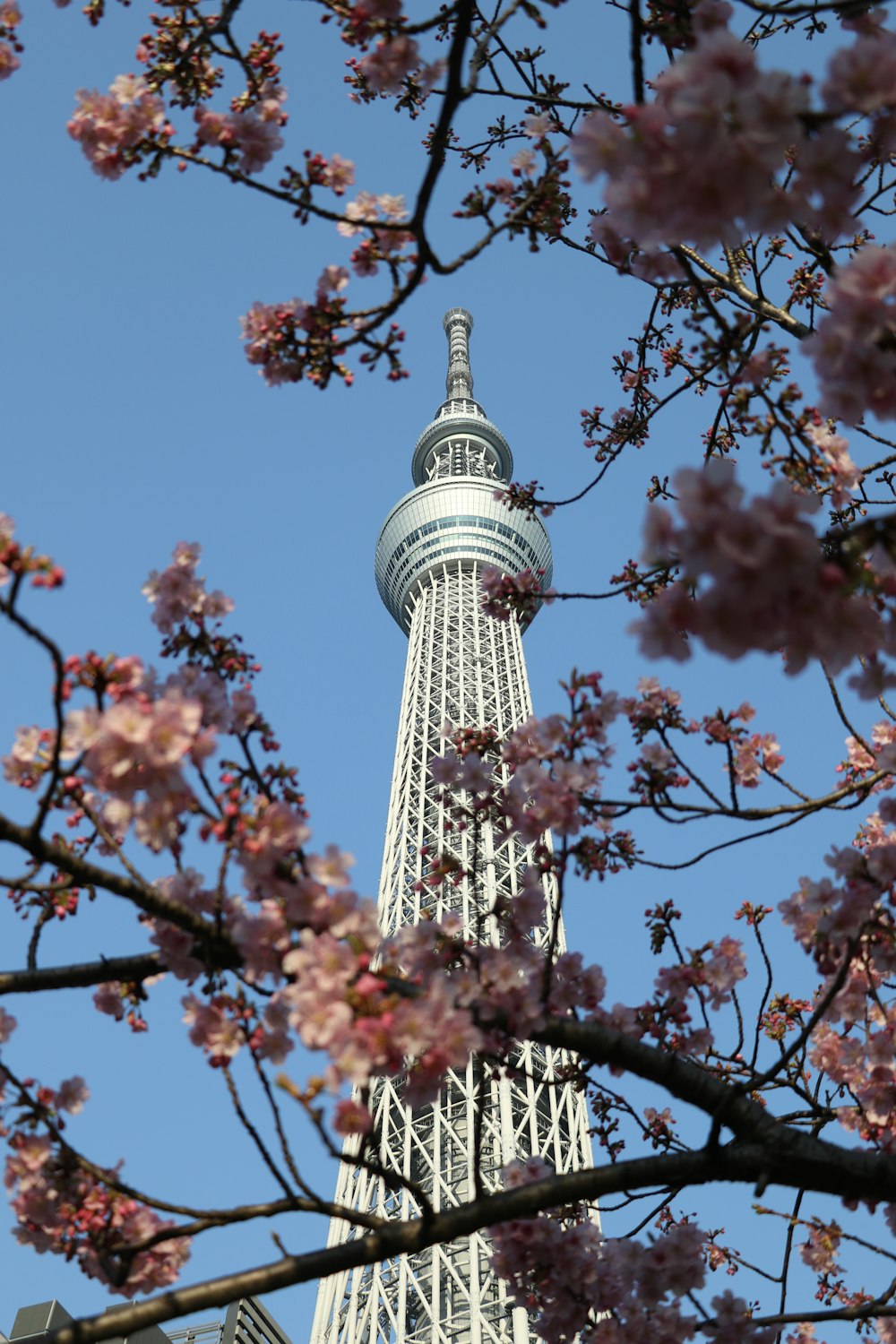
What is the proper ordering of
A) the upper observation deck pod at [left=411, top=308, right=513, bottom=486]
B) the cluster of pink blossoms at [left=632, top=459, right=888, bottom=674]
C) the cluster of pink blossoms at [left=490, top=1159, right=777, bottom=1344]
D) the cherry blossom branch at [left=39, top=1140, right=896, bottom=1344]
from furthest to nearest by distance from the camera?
1. the upper observation deck pod at [left=411, top=308, right=513, bottom=486]
2. the cluster of pink blossoms at [left=490, top=1159, right=777, bottom=1344]
3. the cherry blossom branch at [left=39, top=1140, right=896, bottom=1344]
4. the cluster of pink blossoms at [left=632, top=459, right=888, bottom=674]

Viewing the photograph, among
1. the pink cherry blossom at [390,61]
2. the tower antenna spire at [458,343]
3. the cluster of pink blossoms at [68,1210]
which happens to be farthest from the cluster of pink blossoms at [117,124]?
the tower antenna spire at [458,343]

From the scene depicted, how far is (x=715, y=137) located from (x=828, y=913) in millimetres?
2324

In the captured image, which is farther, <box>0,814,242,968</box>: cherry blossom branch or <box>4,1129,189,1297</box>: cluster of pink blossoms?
<box>4,1129,189,1297</box>: cluster of pink blossoms

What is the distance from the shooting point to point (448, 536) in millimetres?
49625

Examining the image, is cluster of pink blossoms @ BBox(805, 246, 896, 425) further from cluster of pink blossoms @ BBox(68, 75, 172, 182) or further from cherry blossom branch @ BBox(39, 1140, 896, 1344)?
cluster of pink blossoms @ BBox(68, 75, 172, 182)

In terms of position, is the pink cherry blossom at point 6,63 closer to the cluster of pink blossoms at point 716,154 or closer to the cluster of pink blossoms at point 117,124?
the cluster of pink blossoms at point 117,124

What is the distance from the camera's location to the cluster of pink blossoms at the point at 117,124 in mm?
3893

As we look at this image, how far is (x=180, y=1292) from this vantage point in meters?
2.90

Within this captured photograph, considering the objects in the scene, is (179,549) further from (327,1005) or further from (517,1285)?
(517,1285)

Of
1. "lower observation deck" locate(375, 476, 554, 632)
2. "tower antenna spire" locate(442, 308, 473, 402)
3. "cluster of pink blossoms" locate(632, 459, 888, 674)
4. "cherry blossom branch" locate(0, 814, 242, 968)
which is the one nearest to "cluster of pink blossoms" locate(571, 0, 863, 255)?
"cluster of pink blossoms" locate(632, 459, 888, 674)

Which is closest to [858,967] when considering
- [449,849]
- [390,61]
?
[390,61]

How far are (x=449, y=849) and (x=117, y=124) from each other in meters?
25.3

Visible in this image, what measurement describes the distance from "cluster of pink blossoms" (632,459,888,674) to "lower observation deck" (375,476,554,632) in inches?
1816

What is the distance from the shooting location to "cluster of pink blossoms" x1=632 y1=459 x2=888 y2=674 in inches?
89.7
